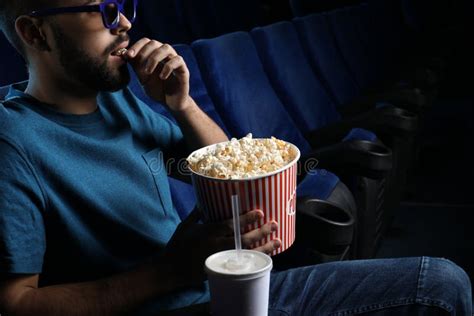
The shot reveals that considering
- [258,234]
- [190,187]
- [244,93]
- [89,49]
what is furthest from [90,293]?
[244,93]

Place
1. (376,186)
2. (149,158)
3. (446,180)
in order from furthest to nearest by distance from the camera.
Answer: (446,180) → (376,186) → (149,158)

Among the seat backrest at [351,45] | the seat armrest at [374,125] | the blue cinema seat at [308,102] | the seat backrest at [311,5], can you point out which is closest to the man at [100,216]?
the blue cinema seat at [308,102]

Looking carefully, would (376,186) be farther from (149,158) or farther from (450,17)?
(450,17)

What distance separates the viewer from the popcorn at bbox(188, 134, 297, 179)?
2.14 feet

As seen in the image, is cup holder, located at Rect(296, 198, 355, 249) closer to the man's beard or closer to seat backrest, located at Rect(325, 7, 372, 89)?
the man's beard

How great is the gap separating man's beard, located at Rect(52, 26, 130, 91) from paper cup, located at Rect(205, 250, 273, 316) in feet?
1.07

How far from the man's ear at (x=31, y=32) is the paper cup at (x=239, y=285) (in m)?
0.39

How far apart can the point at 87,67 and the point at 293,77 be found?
1.05 meters

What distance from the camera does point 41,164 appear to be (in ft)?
2.33

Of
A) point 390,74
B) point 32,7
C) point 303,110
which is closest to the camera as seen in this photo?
point 32,7

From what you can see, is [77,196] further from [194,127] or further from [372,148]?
[372,148]

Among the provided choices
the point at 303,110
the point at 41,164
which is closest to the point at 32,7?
the point at 41,164

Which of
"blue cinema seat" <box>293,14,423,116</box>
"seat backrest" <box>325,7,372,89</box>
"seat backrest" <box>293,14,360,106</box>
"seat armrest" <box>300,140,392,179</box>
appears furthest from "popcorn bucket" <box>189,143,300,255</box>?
"seat backrest" <box>325,7,372,89</box>

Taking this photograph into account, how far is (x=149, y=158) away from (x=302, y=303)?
0.96 feet
